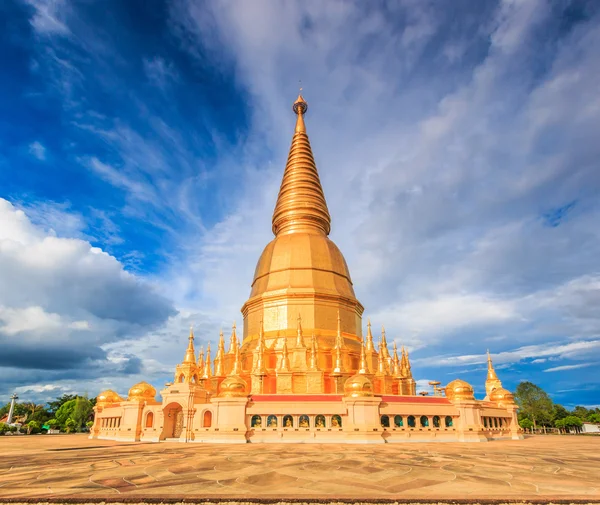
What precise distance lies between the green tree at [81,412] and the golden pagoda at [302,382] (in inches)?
1034

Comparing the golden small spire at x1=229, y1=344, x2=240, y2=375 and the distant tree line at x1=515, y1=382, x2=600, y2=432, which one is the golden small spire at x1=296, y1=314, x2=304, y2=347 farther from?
the distant tree line at x1=515, y1=382, x2=600, y2=432

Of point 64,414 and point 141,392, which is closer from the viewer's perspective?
point 141,392

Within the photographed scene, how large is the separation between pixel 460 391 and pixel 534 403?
45052mm

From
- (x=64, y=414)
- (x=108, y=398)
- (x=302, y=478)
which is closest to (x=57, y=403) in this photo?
(x=64, y=414)

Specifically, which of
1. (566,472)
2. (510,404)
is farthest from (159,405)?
(510,404)

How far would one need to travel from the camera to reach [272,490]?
9781 millimetres

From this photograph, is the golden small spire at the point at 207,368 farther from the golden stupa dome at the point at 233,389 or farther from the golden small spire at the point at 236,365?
the golden stupa dome at the point at 233,389

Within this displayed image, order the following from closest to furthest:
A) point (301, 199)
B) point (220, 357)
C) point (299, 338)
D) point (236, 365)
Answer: point (236, 365) < point (299, 338) < point (220, 357) < point (301, 199)

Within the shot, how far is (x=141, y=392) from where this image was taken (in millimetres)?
31219

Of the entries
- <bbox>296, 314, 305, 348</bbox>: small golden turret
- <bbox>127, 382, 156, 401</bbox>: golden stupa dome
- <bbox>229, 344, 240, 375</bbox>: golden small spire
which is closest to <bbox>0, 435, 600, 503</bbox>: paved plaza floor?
<bbox>127, 382, 156, 401</bbox>: golden stupa dome

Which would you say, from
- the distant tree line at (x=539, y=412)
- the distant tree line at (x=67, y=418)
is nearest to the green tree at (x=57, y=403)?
the distant tree line at (x=67, y=418)

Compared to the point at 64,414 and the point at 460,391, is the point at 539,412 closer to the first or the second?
the point at 460,391

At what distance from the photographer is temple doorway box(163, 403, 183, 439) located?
1153 inches

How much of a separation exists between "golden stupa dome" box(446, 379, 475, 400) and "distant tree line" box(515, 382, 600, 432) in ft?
130
